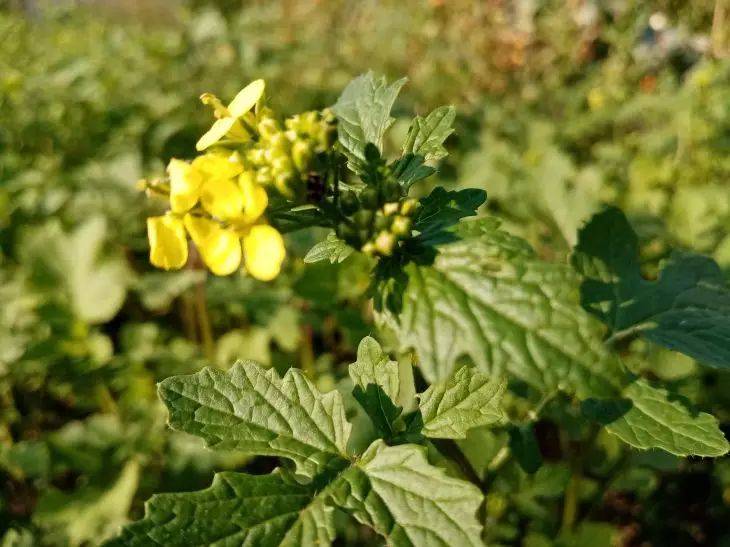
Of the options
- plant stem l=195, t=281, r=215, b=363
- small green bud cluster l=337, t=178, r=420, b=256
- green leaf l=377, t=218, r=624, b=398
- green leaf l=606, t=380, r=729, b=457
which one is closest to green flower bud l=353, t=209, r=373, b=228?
small green bud cluster l=337, t=178, r=420, b=256

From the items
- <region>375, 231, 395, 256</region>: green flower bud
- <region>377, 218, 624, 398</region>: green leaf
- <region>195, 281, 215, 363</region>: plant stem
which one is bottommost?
<region>195, 281, 215, 363</region>: plant stem

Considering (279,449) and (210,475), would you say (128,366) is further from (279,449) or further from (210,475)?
(279,449)

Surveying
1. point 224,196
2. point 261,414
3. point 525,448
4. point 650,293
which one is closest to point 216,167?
point 224,196

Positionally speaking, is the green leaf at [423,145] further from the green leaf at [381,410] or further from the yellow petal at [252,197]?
the green leaf at [381,410]

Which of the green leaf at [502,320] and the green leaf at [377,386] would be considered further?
the green leaf at [377,386]

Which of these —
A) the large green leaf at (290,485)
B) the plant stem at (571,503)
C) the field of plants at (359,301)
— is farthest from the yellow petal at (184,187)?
the plant stem at (571,503)

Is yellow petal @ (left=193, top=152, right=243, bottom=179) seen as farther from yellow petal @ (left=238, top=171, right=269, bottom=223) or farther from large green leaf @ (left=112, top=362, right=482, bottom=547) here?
large green leaf @ (left=112, top=362, right=482, bottom=547)
